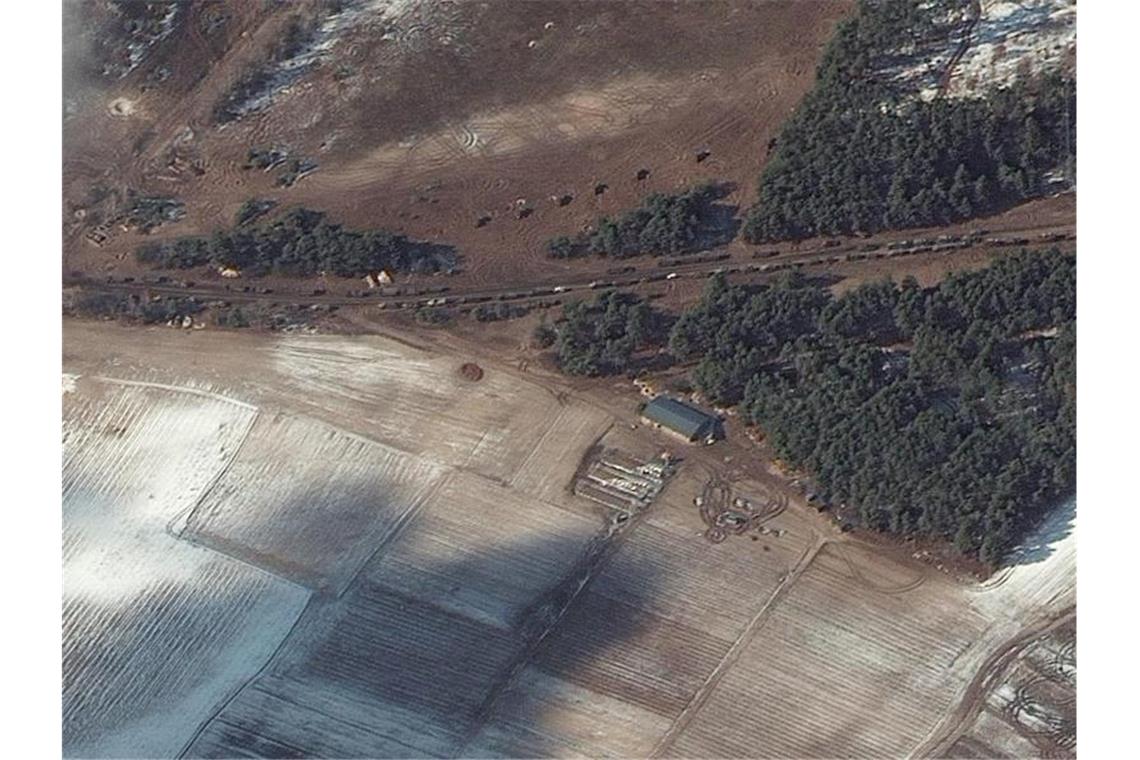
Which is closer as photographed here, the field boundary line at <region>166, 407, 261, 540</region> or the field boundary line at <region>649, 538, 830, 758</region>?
the field boundary line at <region>649, 538, 830, 758</region>

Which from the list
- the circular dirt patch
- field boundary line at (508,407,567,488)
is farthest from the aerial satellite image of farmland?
the circular dirt patch

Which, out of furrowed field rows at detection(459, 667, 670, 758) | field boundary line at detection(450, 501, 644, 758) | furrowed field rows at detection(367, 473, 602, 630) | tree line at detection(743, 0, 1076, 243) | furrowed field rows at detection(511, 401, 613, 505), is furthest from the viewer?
tree line at detection(743, 0, 1076, 243)

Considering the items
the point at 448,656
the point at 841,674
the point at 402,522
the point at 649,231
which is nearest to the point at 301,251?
the point at 402,522

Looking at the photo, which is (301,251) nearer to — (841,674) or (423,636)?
(423,636)

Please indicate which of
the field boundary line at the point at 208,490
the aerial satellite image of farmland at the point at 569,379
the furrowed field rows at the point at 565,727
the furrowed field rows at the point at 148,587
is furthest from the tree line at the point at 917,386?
the furrowed field rows at the point at 148,587

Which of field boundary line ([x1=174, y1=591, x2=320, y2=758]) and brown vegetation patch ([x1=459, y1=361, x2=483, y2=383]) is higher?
brown vegetation patch ([x1=459, y1=361, x2=483, y2=383])

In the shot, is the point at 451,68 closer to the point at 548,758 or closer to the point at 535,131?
the point at 535,131

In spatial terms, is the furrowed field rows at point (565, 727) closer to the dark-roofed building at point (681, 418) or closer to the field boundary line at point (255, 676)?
the field boundary line at point (255, 676)

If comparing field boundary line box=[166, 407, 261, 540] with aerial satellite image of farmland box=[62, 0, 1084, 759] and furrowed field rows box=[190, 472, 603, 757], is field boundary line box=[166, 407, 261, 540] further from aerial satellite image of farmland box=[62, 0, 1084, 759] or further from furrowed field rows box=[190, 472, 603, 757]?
furrowed field rows box=[190, 472, 603, 757]

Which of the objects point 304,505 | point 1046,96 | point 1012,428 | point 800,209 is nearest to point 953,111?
point 1046,96
